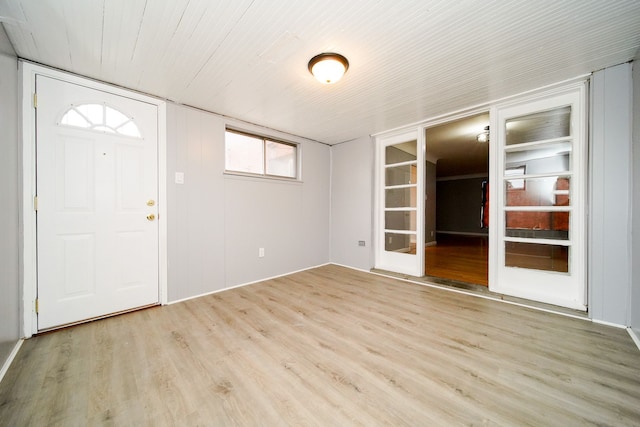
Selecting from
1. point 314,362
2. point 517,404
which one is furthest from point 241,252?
point 517,404

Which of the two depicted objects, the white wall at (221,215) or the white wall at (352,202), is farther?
the white wall at (352,202)

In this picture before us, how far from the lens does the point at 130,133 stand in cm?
247

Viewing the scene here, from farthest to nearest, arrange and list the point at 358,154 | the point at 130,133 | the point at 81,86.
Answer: the point at 358,154
the point at 130,133
the point at 81,86

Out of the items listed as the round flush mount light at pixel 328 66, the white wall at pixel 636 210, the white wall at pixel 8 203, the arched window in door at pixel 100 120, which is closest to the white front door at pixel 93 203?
the arched window in door at pixel 100 120

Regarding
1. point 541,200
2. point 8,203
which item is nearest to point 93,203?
point 8,203

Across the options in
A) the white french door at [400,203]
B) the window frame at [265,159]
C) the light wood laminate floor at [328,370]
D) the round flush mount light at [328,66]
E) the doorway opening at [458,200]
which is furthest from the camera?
the doorway opening at [458,200]

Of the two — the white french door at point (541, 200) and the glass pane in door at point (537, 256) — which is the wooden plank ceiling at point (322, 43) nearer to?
the white french door at point (541, 200)

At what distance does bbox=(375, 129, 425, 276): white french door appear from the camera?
3542mm

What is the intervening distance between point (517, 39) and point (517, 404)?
8.15 feet

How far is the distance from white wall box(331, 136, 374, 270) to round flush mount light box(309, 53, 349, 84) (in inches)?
84.3

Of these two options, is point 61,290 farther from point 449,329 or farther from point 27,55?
point 449,329

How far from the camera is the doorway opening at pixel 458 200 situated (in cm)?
401

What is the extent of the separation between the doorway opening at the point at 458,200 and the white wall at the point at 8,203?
14.5ft

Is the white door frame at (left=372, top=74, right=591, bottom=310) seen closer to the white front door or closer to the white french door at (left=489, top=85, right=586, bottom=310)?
the white french door at (left=489, top=85, right=586, bottom=310)
